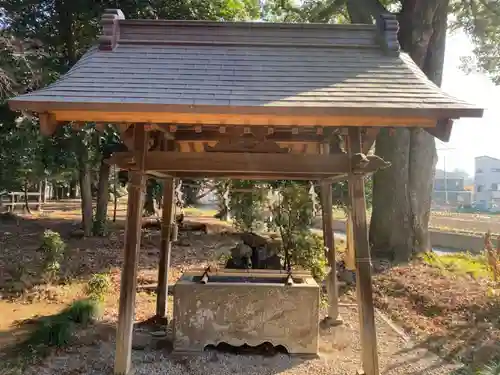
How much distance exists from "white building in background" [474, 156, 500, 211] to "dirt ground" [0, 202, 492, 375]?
67.9 metres

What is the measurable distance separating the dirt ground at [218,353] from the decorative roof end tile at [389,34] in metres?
3.96

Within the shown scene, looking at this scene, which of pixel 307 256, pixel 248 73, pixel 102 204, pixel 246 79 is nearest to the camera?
pixel 246 79

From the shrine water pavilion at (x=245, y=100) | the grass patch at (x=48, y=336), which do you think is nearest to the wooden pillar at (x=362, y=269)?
the shrine water pavilion at (x=245, y=100)

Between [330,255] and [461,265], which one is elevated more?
[330,255]

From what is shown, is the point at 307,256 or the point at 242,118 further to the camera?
the point at 307,256

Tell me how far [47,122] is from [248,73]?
220 cm

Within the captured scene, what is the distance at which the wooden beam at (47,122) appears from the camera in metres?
4.26

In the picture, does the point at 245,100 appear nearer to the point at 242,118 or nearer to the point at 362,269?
the point at 242,118

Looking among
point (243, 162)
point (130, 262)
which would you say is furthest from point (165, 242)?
point (243, 162)

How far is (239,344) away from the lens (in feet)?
18.0

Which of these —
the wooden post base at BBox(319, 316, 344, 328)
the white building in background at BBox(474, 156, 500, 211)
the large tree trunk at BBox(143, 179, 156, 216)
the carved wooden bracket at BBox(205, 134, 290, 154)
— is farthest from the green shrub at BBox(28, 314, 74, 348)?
the white building in background at BBox(474, 156, 500, 211)

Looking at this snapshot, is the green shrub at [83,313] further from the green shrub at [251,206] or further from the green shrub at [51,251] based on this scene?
the green shrub at [251,206]

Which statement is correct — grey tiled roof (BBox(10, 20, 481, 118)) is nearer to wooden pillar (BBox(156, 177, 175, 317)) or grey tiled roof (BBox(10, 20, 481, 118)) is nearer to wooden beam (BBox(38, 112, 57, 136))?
wooden beam (BBox(38, 112, 57, 136))

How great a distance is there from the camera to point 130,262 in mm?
4719
